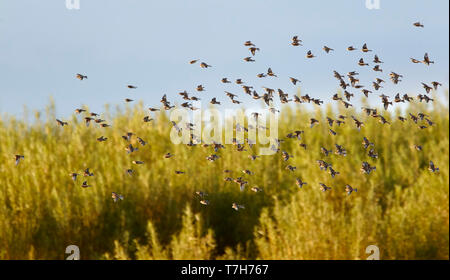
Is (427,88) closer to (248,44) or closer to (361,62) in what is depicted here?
(361,62)

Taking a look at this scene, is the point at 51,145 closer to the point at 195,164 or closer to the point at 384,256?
the point at 195,164

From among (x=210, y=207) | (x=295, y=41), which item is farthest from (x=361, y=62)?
(x=210, y=207)

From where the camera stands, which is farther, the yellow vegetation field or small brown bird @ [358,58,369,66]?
the yellow vegetation field

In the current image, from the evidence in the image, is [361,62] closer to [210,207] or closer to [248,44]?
[248,44]

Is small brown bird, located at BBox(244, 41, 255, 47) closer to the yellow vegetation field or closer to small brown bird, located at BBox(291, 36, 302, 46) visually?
small brown bird, located at BBox(291, 36, 302, 46)

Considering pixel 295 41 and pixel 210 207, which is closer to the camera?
pixel 295 41

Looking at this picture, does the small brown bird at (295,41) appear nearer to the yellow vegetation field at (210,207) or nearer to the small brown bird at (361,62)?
the small brown bird at (361,62)

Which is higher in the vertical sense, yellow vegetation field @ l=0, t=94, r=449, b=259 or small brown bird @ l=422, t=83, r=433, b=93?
small brown bird @ l=422, t=83, r=433, b=93

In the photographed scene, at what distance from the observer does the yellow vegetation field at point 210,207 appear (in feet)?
28.9

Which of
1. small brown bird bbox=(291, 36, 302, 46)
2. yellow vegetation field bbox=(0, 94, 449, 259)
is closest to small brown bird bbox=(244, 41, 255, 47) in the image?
small brown bird bbox=(291, 36, 302, 46)

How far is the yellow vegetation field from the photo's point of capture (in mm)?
8812

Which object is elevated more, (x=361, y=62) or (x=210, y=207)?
(x=361, y=62)

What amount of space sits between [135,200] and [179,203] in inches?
29.5

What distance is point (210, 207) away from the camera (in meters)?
10.4
